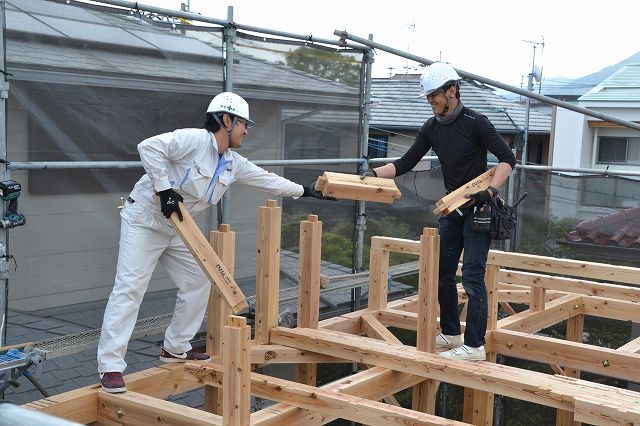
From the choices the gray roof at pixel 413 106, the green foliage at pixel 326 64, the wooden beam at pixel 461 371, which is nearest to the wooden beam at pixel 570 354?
the wooden beam at pixel 461 371

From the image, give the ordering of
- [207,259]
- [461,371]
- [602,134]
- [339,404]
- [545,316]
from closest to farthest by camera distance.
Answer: [339,404] < [207,259] < [461,371] < [545,316] < [602,134]

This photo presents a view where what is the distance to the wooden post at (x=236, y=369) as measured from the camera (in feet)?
11.4

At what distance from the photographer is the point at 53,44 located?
190 inches

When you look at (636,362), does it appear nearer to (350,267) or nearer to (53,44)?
(350,267)

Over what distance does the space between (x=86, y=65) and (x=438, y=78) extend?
2.19 metres

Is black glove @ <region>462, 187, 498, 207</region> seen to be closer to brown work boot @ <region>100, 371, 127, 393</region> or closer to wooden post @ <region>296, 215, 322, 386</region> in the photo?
wooden post @ <region>296, 215, 322, 386</region>

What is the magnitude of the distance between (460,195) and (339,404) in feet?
4.74

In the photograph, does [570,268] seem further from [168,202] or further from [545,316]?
[168,202]

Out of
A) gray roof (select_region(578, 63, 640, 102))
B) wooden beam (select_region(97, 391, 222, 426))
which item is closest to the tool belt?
wooden beam (select_region(97, 391, 222, 426))

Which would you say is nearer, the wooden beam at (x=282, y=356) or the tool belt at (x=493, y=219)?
the tool belt at (x=493, y=219)

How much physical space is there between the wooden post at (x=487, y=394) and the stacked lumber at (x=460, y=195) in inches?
39.0

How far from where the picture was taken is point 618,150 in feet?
67.9

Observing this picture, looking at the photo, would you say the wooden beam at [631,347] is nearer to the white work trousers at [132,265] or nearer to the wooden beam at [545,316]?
the wooden beam at [545,316]

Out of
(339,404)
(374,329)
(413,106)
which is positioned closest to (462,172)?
(374,329)
